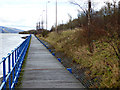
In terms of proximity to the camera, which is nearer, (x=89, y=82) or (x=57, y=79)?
(x=89, y=82)

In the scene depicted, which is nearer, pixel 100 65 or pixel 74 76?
pixel 100 65

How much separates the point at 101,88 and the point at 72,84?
155 centimetres

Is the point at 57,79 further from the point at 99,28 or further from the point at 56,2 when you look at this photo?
the point at 56,2

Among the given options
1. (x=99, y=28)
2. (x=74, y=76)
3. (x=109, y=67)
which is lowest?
(x=74, y=76)

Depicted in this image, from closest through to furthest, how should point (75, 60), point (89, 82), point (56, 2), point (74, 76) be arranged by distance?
1. point (89, 82)
2. point (74, 76)
3. point (75, 60)
4. point (56, 2)

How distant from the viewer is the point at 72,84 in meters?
7.79

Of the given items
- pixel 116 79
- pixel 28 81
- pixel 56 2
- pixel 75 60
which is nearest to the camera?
pixel 116 79

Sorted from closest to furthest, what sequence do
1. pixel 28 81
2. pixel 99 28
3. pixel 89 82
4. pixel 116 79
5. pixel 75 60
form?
1. pixel 116 79
2. pixel 89 82
3. pixel 28 81
4. pixel 75 60
5. pixel 99 28

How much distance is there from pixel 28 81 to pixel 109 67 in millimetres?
3249

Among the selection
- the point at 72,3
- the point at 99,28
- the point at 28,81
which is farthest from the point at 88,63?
the point at 72,3

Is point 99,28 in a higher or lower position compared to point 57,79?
higher

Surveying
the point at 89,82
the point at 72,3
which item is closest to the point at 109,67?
the point at 89,82

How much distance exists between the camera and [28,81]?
8.20 metres

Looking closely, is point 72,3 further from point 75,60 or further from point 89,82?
point 89,82
